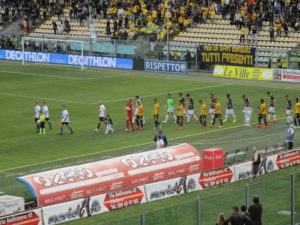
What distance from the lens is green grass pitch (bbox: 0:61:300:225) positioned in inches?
664

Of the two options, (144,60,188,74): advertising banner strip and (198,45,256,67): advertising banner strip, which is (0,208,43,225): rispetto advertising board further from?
(144,60,188,74): advertising banner strip

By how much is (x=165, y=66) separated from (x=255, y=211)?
44.1 metres

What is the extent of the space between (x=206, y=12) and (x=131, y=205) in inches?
1945

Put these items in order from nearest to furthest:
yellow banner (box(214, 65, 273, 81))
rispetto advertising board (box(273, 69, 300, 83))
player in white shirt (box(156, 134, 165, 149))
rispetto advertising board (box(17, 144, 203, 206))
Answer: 1. rispetto advertising board (box(17, 144, 203, 206))
2. player in white shirt (box(156, 134, 165, 149))
3. rispetto advertising board (box(273, 69, 300, 83))
4. yellow banner (box(214, 65, 273, 81))

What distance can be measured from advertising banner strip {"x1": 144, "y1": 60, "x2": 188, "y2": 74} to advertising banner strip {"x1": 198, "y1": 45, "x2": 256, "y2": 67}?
2085mm

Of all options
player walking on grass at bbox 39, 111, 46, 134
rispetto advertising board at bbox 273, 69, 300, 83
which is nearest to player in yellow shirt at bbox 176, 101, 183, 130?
player walking on grass at bbox 39, 111, 46, 134

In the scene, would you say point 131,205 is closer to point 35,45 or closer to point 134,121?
point 134,121

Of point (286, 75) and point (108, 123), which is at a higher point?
point (286, 75)

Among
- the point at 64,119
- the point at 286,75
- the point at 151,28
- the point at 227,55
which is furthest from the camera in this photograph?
the point at 151,28

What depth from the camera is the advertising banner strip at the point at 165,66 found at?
57719mm

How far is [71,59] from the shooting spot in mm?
64125

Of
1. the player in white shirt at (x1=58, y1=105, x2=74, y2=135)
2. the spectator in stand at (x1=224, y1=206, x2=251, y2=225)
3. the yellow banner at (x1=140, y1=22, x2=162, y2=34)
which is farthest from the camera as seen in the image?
the yellow banner at (x1=140, y1=22, x2=162, y2=34)

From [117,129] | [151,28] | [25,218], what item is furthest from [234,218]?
[151,28]

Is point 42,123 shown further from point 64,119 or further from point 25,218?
point 25,218
